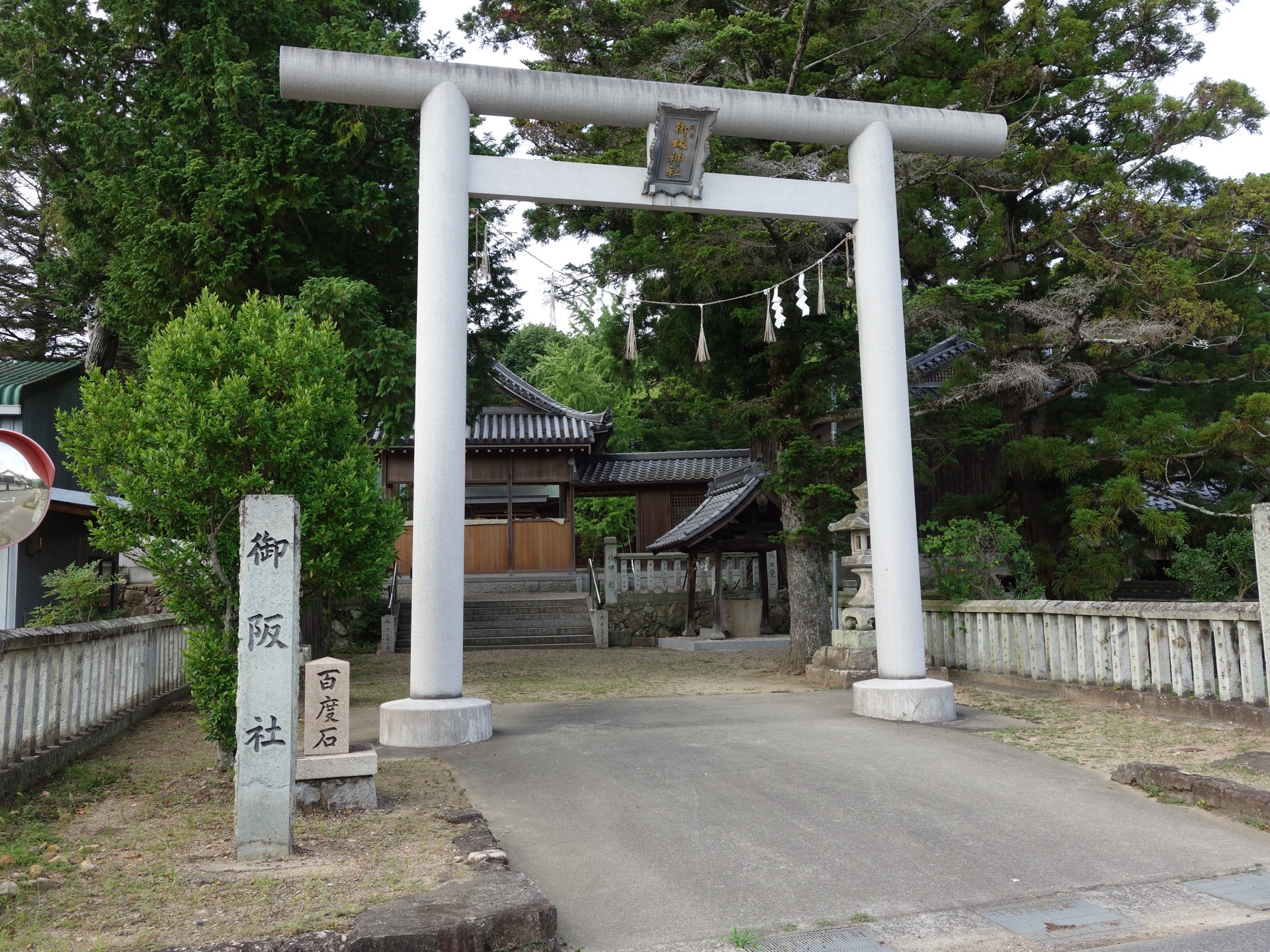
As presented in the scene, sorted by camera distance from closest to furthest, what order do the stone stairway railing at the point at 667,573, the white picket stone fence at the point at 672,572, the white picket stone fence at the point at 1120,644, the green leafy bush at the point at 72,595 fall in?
the white picket stone fence at the point at 1120,644, the green leafy bush at the point at 72,595, the stone stairway railing at the point at 667,573, the white picket stone fence at the point at 672,572

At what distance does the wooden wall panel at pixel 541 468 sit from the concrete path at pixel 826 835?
15128mm

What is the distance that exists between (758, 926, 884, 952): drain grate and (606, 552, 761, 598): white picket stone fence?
1605 centimetres

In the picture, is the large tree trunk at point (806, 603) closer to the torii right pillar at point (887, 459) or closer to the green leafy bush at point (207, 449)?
the torii right pillar at point (887, 459)

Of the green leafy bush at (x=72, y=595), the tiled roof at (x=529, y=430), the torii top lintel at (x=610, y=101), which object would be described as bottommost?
the green leafy bush at (x=72, y=595)

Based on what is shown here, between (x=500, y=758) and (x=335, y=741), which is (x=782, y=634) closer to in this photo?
(x=500, y=758)

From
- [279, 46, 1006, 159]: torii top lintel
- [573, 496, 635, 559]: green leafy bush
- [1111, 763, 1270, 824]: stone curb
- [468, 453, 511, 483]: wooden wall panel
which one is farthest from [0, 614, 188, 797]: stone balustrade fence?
[573, 496, 635, 559]: green leafy bush

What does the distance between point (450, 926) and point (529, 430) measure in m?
19.4

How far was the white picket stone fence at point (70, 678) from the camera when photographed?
555cm

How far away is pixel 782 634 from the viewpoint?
728 inches

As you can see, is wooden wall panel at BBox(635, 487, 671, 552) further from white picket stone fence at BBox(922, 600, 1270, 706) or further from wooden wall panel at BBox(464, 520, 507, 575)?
white picket stone fence at BBox(922, 600, 1270, 706)

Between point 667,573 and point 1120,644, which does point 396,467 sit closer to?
point 667,573

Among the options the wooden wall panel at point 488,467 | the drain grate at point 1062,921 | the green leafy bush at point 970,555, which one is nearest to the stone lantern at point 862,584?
the green leafy bush at point 970,555

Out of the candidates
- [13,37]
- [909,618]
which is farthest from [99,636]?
[13,37]

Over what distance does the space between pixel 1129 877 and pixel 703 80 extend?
10251 millimetres
